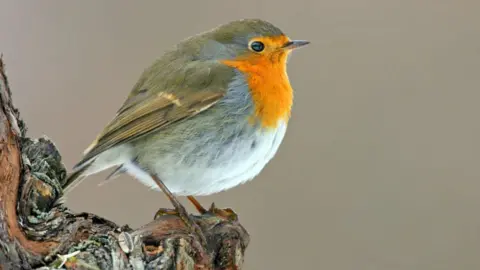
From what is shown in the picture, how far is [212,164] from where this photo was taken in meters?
2.40

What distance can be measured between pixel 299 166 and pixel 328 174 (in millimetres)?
147

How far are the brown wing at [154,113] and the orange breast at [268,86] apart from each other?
13cm

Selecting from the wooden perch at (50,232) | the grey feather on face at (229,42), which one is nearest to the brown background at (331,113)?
the grey feather on face at (229,42)

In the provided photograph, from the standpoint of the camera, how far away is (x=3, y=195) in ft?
5.78

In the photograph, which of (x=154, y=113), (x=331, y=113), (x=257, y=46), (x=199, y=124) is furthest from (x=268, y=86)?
(x=331, y=113)

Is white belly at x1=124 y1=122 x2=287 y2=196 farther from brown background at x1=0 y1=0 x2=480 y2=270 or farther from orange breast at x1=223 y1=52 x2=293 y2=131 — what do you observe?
brown background at x1=0 y1=0 x2=480 y2=270

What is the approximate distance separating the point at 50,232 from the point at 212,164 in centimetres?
71

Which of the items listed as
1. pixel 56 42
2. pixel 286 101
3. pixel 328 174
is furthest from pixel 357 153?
pixel 56 42

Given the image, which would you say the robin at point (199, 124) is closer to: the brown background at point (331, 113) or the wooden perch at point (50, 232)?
the wooden perch at point (50, 232)

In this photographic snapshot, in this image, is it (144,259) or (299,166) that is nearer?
(144,259)

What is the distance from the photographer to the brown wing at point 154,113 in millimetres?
2438

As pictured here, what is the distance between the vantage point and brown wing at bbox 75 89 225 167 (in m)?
2.44

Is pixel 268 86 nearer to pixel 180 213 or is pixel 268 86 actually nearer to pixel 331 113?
pixel 180 213

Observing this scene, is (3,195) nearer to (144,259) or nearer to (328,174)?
(144,259)
